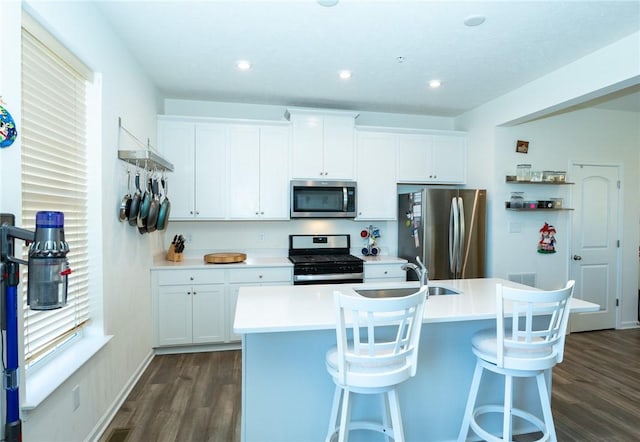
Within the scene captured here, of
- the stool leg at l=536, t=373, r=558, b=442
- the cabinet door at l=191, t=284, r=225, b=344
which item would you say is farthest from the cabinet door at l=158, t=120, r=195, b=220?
the stool leg at l=536, t=373, r=558, b=442

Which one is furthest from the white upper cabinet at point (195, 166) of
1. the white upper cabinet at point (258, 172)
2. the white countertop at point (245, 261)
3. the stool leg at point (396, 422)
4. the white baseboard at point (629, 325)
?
the white baseboard at point (629, 325)

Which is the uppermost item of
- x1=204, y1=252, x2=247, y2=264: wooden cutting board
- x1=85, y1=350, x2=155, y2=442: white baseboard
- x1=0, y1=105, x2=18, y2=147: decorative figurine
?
x1=0, y1=105, x2=18, y2=147: decorative figurine

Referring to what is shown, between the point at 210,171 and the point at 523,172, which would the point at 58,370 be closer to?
the point at 210,171

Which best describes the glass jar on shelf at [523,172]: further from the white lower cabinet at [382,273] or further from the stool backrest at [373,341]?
the stool backrest at [373,341]

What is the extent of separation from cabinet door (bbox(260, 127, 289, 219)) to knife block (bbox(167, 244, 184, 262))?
94 cm

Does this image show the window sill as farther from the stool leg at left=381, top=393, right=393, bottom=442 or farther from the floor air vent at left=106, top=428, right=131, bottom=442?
the stool leg at left=381, top=393, right=393, bottom=442

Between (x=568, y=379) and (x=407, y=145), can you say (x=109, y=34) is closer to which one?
(x=407, y=145)

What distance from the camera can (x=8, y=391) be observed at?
116 centimetres

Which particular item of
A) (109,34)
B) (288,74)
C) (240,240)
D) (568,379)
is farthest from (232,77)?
(568,379)

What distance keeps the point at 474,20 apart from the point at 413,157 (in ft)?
6.68

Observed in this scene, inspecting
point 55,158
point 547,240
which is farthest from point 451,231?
point 55,158

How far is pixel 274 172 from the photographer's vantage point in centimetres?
394

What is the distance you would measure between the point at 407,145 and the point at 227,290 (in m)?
2.57

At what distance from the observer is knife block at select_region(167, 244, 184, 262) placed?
3.77 metres
